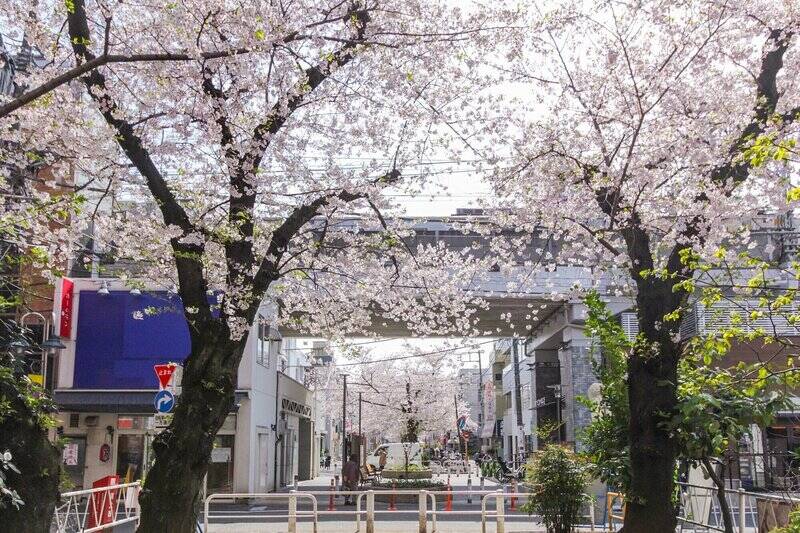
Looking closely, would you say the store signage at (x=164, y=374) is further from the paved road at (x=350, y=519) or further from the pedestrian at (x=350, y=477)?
the pedestrian at (x=350, y=477)

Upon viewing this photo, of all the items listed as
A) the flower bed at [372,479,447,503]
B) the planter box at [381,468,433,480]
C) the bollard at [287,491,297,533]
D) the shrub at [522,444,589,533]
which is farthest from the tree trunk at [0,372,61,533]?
the planter box at [381,468,433,480]

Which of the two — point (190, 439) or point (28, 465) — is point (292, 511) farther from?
point (28, 465)

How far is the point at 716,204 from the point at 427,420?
161 ft

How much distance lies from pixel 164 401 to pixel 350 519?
9103 millimetres

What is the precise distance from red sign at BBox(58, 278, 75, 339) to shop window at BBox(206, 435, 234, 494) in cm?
604

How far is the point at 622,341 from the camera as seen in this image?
10398mm

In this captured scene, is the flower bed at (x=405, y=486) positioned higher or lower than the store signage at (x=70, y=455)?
lower

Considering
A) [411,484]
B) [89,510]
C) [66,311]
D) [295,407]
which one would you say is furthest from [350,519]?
[295,407]

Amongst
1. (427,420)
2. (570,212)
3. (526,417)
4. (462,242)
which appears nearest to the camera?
(570,212)

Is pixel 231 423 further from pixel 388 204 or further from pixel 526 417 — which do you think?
pixel 526 417

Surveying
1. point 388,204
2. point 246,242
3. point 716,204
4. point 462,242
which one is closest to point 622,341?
point 716,204

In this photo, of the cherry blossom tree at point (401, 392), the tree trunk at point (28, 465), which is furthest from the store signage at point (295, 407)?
the tree trunk at point (28, 465)

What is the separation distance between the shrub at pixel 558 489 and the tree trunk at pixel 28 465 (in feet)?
24.6

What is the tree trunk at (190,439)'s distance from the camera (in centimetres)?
830
